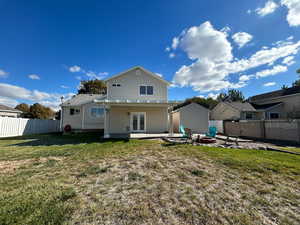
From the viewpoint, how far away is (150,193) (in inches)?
113

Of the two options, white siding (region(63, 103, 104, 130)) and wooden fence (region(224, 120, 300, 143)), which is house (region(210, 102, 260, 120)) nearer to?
wooden fence (region(224, 120, 300, 143))

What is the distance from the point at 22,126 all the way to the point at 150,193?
18.3 metres

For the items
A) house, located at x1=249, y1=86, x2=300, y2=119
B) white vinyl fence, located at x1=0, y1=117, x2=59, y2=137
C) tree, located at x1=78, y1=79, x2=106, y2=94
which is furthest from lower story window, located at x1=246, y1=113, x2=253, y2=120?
tree, located at x1=78, y1=79, x2=106, y2=94

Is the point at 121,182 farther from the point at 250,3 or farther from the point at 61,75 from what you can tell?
the point at 61,75

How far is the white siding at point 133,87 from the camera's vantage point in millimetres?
13469

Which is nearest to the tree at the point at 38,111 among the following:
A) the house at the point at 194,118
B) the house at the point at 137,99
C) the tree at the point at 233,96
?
the house at the point at 137,99

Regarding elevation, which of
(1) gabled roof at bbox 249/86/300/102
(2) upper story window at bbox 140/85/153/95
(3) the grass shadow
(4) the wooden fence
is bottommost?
(3) the grass shadow

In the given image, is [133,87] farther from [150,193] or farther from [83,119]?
[150,193]

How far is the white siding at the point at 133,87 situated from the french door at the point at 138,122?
6.32 feet

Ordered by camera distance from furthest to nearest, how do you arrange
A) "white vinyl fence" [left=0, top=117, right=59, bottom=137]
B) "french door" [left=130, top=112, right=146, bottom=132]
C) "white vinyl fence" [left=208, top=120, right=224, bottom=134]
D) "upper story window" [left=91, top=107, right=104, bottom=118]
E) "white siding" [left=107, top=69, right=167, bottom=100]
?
"white vinyl fence" [left=208, top=120, right=224, bottom=134] < "upper story window" [left=91, top=107, right=104, bottom=118] < "white siding" [left=107, top=69, right=167, bottom=100] < "french door" [left=130, top=112, right=146, bottom=132] < "white vinyl fence" [left=0, top=117, right=59, bottom=137]

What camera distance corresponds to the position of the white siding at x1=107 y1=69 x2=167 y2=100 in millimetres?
13469

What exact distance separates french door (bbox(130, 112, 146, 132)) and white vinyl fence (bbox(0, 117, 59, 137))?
12.5 metres

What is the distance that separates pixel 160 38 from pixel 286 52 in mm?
14668

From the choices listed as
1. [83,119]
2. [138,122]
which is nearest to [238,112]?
[138,122]
